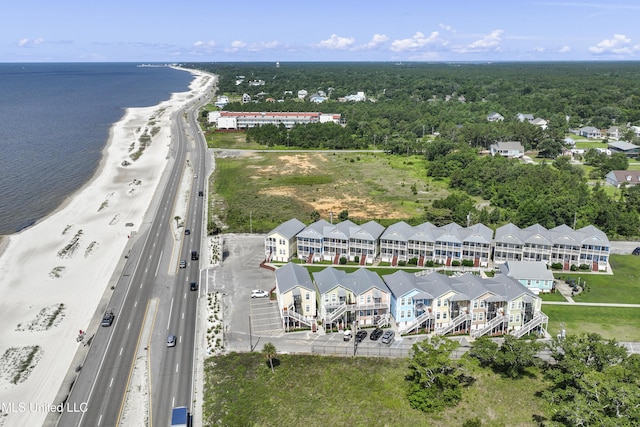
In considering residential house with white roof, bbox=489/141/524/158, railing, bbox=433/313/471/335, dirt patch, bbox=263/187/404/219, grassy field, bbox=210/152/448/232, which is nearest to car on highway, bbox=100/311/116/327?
grassy field, bbox=210/152/448/232

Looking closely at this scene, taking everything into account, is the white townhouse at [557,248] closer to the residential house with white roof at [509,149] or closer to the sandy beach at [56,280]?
the sandy beach at [56,280]

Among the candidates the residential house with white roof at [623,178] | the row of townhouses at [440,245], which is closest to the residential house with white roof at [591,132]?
the residential house with white roof at [623,178]

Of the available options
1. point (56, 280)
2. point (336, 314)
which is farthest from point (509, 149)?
point (56, 280)

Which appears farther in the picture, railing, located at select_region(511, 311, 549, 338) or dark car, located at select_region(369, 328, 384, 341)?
railing, located at select_region(511, 311, 549, 338)

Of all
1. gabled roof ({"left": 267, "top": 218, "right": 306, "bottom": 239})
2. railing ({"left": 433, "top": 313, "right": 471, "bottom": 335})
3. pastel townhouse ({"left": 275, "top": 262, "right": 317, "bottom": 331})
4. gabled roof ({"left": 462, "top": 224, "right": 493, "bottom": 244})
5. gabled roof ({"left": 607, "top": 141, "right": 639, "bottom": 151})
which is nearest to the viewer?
railing ({"left": 433, "top": 313, "right": 471, "bottom": 335})

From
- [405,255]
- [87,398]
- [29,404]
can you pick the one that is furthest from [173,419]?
[405,255]

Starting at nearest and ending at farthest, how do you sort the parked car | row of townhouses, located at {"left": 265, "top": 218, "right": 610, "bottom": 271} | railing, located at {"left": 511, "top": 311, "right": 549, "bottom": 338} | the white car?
the parked car < railing, located at {"left": 511, "top": 311, "right": 549, "bottom": 338} < the white car < row of townhouses, located at {"left": 265, "top": 218, "right": 610, "bottom": 271}

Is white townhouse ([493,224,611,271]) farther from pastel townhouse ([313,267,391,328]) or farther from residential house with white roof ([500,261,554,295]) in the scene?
pastel townhouse ([313,267,391,328])
